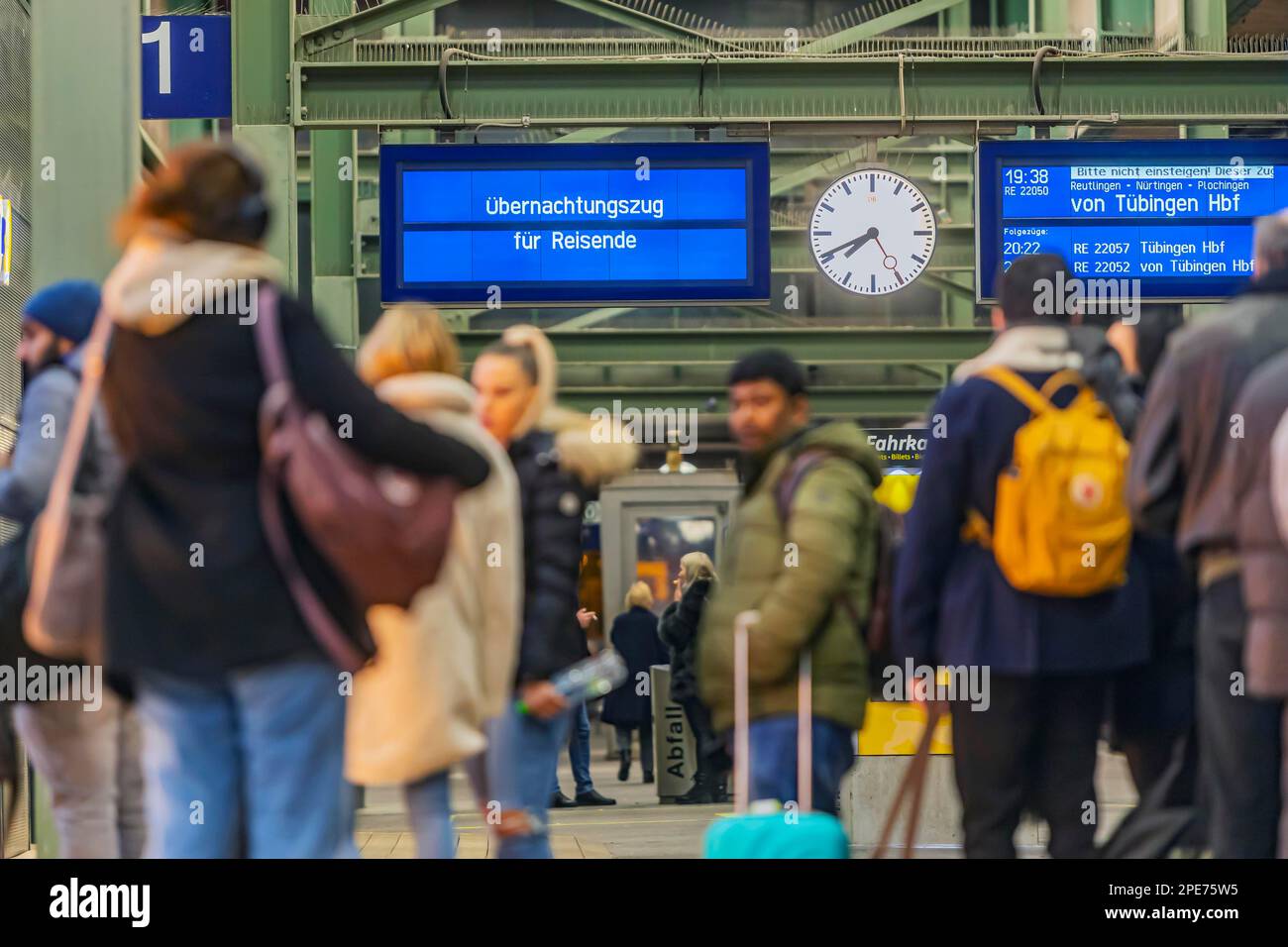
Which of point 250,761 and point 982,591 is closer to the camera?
point 250,761

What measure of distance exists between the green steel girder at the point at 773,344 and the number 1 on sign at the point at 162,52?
24.3ft

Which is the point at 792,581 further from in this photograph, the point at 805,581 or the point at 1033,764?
the point at 1033,764

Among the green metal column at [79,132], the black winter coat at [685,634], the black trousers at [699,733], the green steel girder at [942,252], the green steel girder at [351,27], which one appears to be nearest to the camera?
the green metal column at [79,132]

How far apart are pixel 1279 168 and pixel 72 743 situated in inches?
341

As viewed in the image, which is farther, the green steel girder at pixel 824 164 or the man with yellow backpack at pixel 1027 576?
the green steel girder at pixel 824 164

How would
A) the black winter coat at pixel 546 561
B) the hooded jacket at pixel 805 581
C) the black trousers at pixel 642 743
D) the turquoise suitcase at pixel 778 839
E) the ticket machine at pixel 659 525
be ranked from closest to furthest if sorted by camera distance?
the black winter coat at pixel 546 561, the turquoise suitcase at pixel 778 839, the hooded jacket at pixel 805 581, the black trousers at pixel 642 743, the ticket machine at pixel 659 525

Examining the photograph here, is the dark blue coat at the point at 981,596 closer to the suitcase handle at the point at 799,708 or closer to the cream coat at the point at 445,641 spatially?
the suitcase handle at the point at 799,708

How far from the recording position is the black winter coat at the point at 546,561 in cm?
510

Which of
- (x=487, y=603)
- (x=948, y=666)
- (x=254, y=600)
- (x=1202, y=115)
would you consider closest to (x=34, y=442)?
(x=254, y=600)

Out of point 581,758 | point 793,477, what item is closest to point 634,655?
point 581,758

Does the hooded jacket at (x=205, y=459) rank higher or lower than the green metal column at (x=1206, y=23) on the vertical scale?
lower

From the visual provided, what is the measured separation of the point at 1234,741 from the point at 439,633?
6.74 feet

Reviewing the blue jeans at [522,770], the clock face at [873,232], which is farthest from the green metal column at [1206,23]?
the blue jeans at [522,770]

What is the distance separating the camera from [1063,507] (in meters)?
5.24
